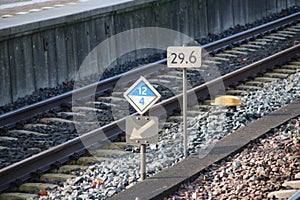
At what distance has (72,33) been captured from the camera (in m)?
17.8

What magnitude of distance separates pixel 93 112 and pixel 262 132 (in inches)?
140

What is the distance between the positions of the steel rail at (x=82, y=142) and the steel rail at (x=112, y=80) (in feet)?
5.50

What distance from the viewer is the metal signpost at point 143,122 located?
1077 cm

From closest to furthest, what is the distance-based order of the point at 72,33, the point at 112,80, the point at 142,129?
the point at 142,129 → the point at 112,80 → the point at 72,33

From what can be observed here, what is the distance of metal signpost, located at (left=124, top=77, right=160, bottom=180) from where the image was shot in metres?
10.8

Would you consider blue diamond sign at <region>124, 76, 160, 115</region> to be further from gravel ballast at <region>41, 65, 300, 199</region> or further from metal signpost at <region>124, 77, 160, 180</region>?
gravel ballast at <region>41, 65, 300, 199</region>

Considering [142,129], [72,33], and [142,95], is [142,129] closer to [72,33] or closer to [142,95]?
[142,95]

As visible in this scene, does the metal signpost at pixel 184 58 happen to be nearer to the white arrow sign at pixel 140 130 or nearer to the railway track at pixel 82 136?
the white arrow sign at pixel 140 130

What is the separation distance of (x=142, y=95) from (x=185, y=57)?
3.36ft

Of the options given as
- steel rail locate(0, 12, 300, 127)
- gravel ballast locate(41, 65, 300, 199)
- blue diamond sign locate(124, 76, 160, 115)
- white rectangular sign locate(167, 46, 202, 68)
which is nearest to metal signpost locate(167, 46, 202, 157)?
white rectangular sign locate(167, 46, 202, 68)

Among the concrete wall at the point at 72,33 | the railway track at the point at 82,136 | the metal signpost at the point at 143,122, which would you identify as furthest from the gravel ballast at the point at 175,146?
the concrete wall at the point at 72,33

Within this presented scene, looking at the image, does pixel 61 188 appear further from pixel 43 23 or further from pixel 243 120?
pixel 43 23

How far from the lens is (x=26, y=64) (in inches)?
652

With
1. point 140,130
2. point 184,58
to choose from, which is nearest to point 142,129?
point 140,130
